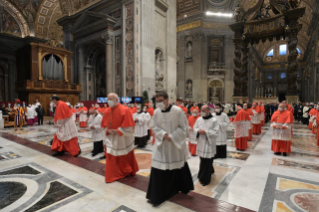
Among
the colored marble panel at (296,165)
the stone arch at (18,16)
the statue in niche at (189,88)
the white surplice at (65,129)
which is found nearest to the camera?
the colored marble panel at (296,165)

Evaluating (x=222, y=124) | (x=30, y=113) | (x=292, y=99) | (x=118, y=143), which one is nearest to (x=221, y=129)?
(x=222, y=124)

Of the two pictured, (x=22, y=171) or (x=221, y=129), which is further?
(x=221, y=129)

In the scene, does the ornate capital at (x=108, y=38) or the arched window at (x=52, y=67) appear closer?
the ornate capital at (x=108, y=38)

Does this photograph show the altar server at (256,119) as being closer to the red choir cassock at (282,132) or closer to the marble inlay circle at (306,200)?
the red choir cassock at (282,132)

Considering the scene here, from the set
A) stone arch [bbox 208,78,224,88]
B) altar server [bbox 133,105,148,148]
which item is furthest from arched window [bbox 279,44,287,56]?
altar server [bbox 133,105,148,148]

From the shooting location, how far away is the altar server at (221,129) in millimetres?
5301

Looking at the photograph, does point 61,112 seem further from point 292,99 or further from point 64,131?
point 292,99

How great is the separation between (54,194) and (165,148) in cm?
217

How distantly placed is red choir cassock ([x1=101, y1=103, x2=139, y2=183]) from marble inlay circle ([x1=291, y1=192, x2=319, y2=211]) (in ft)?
10.1

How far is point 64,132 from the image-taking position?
5.39 m

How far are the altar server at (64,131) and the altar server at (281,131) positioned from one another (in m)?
6.26

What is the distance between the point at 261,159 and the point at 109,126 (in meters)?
4.69

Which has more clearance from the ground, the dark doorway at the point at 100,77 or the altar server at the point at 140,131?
the dark doorway at the point at 100,77

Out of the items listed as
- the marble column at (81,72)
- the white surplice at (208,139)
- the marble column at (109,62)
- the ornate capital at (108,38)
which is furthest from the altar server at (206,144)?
the marble column at (81,72)
